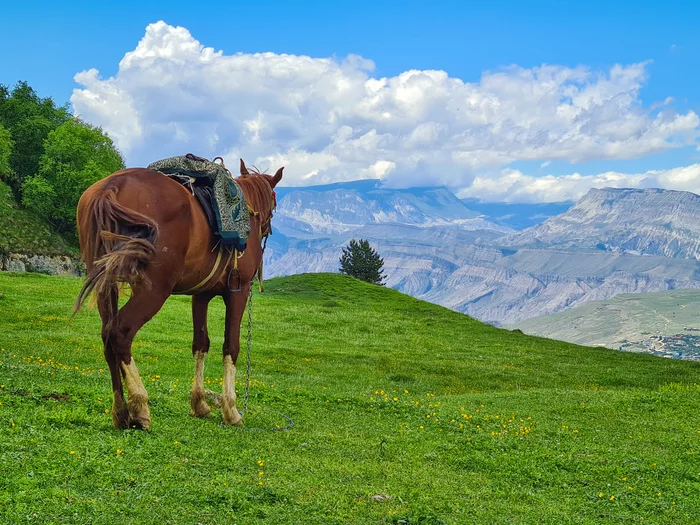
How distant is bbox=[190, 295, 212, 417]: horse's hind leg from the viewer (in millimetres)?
11422

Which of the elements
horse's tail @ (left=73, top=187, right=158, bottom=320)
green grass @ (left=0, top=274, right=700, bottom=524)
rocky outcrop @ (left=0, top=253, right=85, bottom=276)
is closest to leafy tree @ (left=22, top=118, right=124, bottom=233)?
rocky outcrop @ (left=0, top=253, right=85, bottom=276)

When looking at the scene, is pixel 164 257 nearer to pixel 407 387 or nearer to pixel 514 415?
pixel 514 415

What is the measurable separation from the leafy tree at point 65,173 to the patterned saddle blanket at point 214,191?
57.2 metres

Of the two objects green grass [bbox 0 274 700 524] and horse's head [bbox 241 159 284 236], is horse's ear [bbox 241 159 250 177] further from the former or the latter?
green grass [bbox 0 274 700 524]

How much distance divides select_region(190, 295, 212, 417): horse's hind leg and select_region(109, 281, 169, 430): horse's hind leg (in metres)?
1.90

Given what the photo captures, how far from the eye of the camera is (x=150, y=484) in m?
7.22

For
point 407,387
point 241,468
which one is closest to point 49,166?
point 407,387

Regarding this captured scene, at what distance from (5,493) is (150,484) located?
59.5 inches

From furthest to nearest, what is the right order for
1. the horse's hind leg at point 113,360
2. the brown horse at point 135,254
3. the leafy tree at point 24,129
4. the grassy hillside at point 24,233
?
the leafy tree at point 24,129, the grassy hillside at point 24,233, the horse's hind leg at point 113,360, the brown horse at point 135,254

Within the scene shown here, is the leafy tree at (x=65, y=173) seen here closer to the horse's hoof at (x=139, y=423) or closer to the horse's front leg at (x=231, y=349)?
the horse's front leg at (x=231, y=349)

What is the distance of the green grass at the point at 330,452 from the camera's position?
7.04 metres

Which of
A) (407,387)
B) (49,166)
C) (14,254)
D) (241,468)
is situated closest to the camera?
(241,468)

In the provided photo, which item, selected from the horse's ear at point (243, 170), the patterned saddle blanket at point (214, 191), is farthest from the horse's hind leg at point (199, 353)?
the horse's ear at point (243, 170)

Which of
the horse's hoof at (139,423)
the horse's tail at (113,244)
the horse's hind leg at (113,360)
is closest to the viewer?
the horse's tail at (113,244)
